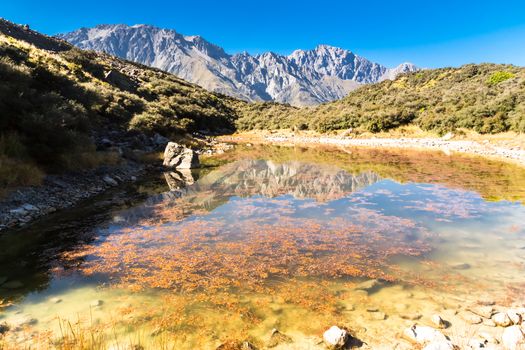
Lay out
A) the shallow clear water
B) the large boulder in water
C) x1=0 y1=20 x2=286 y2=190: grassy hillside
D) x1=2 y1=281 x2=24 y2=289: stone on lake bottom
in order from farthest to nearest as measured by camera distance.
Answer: the large boulder in water < x1=0 y1=20 x2=286 y2=190: grassy hillside < x1=2 y1=281 x2=24 y2=289: stone on lake bottom < the shallow clear water

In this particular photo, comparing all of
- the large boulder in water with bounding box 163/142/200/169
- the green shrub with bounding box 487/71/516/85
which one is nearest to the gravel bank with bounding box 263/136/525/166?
the large boulder in water with bounding box 163/142/200/169

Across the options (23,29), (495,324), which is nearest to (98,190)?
(495,324)

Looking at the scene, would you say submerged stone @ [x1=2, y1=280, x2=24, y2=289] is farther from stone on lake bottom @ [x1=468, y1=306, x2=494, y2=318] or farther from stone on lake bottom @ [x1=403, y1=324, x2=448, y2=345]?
stone on lake bottom @ [x1=468, y1=306, x2=494, y2=318]

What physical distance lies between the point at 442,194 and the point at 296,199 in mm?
8826

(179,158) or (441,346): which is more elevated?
(179,158)

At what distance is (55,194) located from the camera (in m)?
15.6

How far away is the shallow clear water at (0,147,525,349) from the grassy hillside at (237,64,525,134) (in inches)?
1409

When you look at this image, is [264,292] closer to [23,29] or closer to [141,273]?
[141,273]

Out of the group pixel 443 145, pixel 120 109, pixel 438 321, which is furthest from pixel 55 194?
pixel 443 145

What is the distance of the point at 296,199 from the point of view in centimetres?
1805

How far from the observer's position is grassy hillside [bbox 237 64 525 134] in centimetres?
4688

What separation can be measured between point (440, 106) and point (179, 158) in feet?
170

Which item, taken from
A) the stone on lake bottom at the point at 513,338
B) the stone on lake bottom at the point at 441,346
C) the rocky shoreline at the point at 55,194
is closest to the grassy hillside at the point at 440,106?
the stone on lake bottom at the point at 513,338

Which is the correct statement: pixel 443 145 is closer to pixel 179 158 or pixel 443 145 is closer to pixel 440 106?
pixel 440 106
